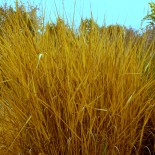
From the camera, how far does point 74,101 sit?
211cm

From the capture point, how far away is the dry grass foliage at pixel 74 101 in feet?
7.03

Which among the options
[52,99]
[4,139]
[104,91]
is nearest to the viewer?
[52,99]

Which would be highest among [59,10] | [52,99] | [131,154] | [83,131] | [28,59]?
[59,10]

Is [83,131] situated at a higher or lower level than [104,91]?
lower

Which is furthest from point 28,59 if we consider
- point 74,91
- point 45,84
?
point 74,91

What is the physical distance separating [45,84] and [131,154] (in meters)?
0.69

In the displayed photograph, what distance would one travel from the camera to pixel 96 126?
2146mm

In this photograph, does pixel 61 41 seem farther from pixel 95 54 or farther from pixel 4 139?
pixel 4 139

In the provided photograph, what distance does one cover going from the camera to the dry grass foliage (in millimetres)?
2143

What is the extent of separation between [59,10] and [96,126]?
2.81 feet

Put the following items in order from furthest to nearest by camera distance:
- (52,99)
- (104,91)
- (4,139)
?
(4,139) → (104,91) → (52,99)

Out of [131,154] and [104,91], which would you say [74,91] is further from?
[131,154]

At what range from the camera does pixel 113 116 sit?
2.20 m

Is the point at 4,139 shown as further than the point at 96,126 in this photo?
Yes
